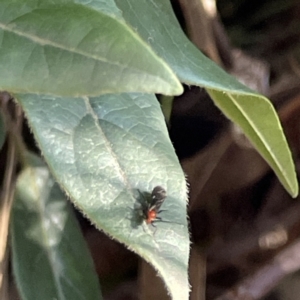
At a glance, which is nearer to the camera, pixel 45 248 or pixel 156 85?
pixel 156 85

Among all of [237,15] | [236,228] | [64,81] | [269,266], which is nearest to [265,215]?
[236,228]

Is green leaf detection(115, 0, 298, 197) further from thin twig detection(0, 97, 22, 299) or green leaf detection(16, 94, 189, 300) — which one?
thin twig detection(0, 97, 22, 299)

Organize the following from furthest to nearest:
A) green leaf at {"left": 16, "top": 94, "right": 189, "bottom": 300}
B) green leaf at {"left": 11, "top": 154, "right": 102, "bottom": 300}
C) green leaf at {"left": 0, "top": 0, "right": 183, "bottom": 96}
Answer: green leaf at {"left": 11, "top": 154, "right": 102, "bottom": 300} → green leaf at {"left": 16, "top": 94, "right": 189, "bottom": 300} → green leaf at {"left": 0, "top": 0, "right": 183, "bottom": 96}

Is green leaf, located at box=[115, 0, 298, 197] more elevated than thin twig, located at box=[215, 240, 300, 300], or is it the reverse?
green leaf, located at box=[115, 0, 298, 197]

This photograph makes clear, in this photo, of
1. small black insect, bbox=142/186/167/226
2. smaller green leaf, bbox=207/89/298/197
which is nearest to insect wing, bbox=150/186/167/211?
small black insect, bbox=142/186/167/226

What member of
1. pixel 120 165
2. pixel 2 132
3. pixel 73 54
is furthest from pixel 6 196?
pixel 73 54

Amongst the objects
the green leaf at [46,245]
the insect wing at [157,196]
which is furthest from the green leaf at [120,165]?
the green leaf at [46,245]

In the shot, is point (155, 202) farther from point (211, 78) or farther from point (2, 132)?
point (2, 132)

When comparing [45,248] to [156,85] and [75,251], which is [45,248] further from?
[156,85]
